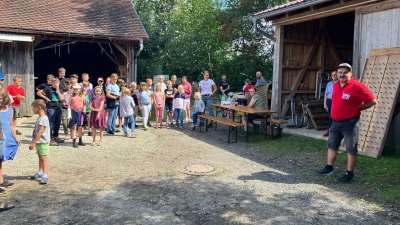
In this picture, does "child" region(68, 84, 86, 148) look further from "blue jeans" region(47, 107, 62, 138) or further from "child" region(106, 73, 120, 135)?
"child" region(106, 73, 120, 135)

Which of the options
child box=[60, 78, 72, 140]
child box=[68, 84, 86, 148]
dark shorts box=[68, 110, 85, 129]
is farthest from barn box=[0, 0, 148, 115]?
dark shorts box=[68, 110, 85, 129]

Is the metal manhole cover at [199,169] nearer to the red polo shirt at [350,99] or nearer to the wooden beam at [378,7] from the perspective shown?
the red polo shirt at [350,99]

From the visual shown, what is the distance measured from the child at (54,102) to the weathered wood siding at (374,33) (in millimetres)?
7068

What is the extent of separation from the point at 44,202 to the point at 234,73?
1946 cm

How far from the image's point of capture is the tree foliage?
2181 cm

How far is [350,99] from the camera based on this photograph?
5.66 meters

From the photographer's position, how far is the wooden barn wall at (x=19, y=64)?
1326 centimetres

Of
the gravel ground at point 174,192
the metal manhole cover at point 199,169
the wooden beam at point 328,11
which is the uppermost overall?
the wooden beam at point 328,11

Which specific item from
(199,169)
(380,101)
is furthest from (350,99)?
(199,169)

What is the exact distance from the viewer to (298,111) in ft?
39.2

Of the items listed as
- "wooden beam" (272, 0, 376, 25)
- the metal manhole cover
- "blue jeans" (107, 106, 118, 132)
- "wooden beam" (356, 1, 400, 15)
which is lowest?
the metal manhole cover

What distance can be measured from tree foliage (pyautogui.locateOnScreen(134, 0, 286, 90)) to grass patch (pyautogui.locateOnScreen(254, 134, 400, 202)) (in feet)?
43.3

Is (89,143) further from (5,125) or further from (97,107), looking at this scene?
(5,125)

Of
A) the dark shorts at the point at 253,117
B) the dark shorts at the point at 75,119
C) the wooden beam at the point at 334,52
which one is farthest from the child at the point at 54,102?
the wooden beam at the point at 334,52
